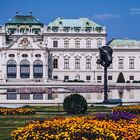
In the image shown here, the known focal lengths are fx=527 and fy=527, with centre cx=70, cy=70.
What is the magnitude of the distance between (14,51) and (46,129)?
62360mm

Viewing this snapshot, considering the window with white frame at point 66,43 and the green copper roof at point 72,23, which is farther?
the green copper roof at point 72,23

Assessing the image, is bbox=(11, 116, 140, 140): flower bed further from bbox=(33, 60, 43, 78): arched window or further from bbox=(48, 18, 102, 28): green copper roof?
bbox=(48, 18, 102, 28): green copper roof

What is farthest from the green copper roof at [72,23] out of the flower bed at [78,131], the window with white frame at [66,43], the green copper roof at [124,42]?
the flower bed at [78,131]

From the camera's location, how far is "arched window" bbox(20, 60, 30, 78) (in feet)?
254

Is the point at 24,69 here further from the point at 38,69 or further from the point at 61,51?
the point at 61,51

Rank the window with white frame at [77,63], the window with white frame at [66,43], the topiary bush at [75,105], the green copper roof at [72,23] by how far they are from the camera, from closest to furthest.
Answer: the topiary bush at [75,105]
the window with white frame at [77,63]
the window with white frame at [66,43]
the green copper roof at [72,23]

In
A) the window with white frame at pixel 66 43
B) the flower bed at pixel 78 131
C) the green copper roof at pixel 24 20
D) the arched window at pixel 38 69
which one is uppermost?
the green copper roof at pixel 24 20

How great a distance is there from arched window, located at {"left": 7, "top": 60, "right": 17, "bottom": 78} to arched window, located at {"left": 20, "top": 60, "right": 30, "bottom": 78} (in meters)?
0.95

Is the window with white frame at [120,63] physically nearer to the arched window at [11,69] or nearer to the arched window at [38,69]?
the arched window at [38,69]

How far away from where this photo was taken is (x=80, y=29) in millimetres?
83375

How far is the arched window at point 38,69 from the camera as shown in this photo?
77.4 m

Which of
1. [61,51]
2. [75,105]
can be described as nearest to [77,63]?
[61,51]

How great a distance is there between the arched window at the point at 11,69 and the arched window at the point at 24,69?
0.95m

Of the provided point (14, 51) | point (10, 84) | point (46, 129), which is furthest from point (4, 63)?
point (46, 129)
